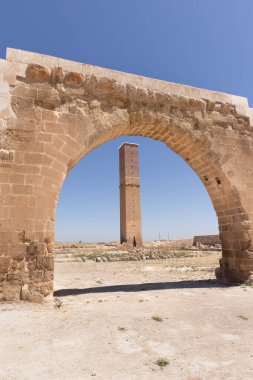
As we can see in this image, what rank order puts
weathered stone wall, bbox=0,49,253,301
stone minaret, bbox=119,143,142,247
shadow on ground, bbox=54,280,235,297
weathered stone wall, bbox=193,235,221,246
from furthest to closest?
weathered stone wall, bbox=193,235,221,246 < stone minaret, bbox=119,143,142,247 < shadow on ground, bbox=54,280,235,297 < weathered stone wall, bbox=0,49,253,301

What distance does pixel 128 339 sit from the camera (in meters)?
2.87

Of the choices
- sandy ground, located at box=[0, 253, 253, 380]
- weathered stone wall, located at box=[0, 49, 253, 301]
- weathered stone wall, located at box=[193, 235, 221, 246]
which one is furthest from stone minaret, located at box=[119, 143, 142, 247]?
sandy ground, located at box=[0, 253, 253, 380]

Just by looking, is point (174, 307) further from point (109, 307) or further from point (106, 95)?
point (106, 95)

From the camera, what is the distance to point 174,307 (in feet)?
13.8

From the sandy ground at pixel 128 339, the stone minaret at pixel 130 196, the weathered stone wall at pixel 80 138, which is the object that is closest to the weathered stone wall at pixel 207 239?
the stone minaret at pixel 130 196

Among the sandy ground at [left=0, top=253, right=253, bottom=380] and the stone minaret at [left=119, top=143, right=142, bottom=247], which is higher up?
the stone minaret at [left=119, top=143, right=142, bottom=247]

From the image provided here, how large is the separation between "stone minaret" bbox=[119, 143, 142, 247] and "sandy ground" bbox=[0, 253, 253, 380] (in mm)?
18216

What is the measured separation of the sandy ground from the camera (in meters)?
2.19

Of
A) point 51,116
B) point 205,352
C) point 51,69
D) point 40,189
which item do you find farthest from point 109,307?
point 51,69

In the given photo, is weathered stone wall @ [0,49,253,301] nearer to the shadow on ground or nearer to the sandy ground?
the shadow on ground

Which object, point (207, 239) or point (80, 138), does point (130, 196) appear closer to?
point (207, 239)

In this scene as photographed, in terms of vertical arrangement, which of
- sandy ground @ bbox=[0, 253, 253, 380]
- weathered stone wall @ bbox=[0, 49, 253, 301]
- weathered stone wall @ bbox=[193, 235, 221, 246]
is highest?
weathered stone wall @ bbox=[0, 49, 253, 301]

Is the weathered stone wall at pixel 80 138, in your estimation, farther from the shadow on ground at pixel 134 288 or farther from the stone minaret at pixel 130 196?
the stone minaret at pixel 130 196

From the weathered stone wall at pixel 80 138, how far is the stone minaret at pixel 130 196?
1621cm
